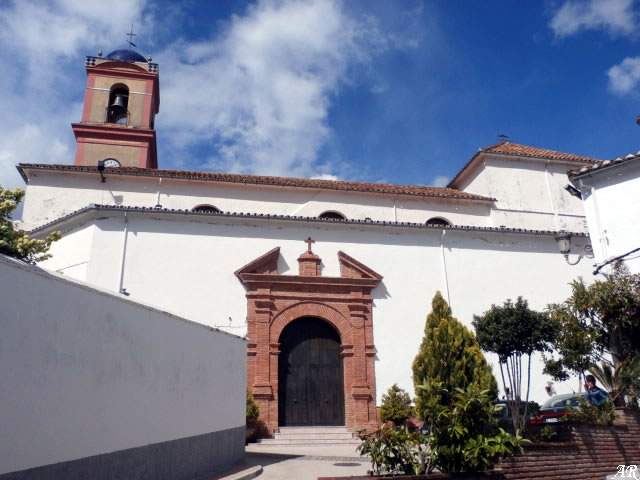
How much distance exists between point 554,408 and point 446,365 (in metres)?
6.96

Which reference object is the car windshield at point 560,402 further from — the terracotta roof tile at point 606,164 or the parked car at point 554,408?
the terracotta roof tile at point 606,164

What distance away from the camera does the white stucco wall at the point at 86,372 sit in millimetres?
4168

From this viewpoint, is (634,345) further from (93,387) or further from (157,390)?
(93,387)

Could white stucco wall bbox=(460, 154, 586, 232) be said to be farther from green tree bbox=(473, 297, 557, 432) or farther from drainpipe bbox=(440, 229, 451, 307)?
green tree bbox=(473, 297, 557, 432)

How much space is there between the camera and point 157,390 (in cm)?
658

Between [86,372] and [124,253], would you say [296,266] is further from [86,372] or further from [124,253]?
[86,372]

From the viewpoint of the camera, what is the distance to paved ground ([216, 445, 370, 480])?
8.23m

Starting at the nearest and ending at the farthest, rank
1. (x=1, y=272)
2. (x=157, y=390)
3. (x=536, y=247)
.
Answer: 1. (x=1, y=272)
2. (x=157, y=390)
3. (x=536, y=247)

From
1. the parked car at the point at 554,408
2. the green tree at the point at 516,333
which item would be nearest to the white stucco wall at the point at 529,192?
the parked car at the point at 554,408

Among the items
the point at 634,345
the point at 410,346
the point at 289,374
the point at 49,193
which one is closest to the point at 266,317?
the point at 289,374

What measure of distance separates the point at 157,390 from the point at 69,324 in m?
2.01

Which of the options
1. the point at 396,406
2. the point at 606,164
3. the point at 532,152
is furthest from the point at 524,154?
the point at 396,406

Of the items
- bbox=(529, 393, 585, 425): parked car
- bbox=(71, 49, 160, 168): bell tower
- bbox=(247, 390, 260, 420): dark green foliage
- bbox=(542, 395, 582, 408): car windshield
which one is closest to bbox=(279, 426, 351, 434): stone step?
bbox=(247, 390, 260, 420): dark green foliage

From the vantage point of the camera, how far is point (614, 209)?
41.9 feet
